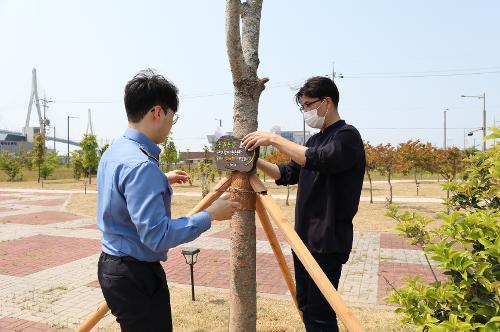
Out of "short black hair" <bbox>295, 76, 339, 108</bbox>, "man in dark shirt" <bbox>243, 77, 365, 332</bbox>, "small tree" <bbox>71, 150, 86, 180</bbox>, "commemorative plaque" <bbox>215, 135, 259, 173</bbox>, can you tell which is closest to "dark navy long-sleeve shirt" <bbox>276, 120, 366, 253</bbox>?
"man in dark shirt" <bbox>243, 77, 365, 332</bbox>

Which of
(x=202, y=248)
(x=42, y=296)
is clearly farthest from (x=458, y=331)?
(x=202, y=248)

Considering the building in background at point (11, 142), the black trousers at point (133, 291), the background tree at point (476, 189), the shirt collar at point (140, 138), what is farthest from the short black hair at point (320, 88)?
the building in background at point (11, 142)

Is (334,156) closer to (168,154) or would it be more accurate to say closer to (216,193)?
(216,193)

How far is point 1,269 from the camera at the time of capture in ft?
22.1

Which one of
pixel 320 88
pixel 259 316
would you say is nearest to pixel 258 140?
pixel 320 88

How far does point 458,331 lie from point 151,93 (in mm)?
1635

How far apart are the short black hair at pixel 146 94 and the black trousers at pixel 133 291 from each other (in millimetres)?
689

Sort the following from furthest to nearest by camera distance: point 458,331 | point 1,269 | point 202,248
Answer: point 202,248, point 1,269, point 458,331

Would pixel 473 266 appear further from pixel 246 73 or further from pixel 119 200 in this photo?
pixel 246 73

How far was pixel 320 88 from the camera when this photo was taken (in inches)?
101

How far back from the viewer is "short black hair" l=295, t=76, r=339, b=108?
2.56 m

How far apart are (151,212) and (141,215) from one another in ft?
0.14

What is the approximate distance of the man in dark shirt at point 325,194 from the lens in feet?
8.13

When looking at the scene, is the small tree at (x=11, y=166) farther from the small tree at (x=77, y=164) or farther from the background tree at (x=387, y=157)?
the background tree at (x=387, y=157)
